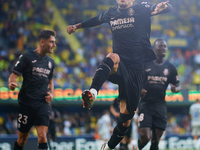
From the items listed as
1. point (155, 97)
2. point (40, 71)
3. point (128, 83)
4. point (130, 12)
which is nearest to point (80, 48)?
point (155, 97)

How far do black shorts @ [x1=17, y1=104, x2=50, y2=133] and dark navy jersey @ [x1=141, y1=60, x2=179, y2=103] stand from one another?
8.09 feet

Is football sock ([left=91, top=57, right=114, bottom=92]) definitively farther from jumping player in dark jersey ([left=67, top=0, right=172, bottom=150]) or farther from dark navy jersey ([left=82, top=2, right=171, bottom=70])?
dark navy jersey ([left=82, top=2, right=171, bottom=70])

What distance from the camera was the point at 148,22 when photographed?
5625 millimetres

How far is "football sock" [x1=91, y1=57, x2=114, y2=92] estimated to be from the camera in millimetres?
4918

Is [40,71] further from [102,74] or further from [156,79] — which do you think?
[156,79]

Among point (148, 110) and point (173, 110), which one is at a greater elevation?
point (148, 110)

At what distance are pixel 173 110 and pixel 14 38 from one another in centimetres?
1147

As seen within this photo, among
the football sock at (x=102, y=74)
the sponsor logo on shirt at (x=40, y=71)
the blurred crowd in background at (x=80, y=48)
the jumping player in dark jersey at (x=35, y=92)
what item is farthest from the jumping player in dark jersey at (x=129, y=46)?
the blurred crowd in background at (x=80, y=48)

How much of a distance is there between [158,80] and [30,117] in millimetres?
3019

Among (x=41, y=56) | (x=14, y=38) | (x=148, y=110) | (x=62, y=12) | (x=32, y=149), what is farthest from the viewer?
(x=62, y=12)

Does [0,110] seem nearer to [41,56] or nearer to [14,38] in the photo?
[14,38]

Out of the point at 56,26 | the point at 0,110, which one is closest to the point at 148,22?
the point at 0,110

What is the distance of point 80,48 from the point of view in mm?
23047

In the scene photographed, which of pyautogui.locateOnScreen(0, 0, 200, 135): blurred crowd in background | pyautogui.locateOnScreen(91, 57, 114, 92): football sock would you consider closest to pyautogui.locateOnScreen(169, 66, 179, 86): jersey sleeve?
pyautogui.locateOnScreen(91, 57, 114, 92): football sock
